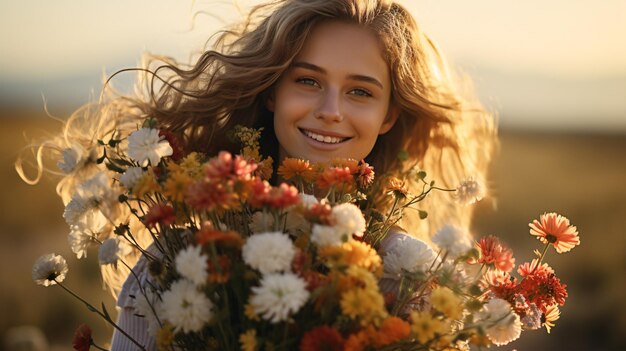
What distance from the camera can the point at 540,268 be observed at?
227 centimetres

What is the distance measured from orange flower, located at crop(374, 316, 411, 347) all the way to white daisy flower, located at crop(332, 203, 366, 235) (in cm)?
20

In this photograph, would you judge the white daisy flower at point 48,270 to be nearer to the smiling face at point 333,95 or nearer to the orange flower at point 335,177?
the orange flower at point 335,177

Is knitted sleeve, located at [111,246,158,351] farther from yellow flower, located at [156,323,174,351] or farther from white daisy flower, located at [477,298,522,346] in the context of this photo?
white daisy flower, located at [477,298,522,346]

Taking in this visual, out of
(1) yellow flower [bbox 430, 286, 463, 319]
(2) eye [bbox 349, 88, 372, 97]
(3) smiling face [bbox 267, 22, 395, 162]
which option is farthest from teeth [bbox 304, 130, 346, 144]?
(1) yellow flower [bbox 430, 286, 463, 319]

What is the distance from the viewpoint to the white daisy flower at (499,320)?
6.55 feet

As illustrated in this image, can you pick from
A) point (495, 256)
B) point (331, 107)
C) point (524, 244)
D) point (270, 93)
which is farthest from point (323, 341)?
point (524, 244)

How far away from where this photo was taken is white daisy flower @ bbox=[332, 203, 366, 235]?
1857mm

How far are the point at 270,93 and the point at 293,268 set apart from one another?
1.45m

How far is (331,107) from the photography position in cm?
288

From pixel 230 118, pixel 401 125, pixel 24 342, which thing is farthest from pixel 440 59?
pixel 24 342

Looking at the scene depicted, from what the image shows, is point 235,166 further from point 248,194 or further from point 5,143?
point 5,143

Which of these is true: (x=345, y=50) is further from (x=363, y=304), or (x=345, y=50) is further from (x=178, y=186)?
(x=363, y=304)

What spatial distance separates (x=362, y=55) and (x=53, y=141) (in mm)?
1214

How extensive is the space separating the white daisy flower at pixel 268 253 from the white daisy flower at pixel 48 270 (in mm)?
696
